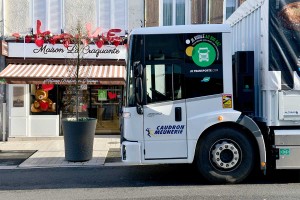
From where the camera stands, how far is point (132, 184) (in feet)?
24.3

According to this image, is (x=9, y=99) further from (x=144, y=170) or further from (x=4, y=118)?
(x=144, y=170)

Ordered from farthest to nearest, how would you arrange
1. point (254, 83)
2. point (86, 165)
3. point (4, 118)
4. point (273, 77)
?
point (4, 118) < point (86, 165) < point (254, 83) < point (273, 77)

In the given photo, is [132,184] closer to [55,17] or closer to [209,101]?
[209,101]

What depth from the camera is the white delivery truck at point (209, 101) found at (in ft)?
22.6

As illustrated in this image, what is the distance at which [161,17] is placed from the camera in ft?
47.5

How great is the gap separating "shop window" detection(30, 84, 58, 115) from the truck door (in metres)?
7.78

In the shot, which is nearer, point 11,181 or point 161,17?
point 11,181

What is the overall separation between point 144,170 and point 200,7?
309 inches

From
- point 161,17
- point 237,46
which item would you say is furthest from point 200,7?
point 237,46

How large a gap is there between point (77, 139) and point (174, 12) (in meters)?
7.04

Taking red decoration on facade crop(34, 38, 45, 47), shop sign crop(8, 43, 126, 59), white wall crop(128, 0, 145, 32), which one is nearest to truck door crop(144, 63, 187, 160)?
shop sign crop(8, 43, 126, 59)

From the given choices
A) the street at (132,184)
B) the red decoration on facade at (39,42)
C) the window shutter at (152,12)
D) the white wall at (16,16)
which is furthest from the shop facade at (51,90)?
the street at (132,184)

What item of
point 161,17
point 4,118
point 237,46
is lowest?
point 4,118

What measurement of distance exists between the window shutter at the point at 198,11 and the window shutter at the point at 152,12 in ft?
4.34
